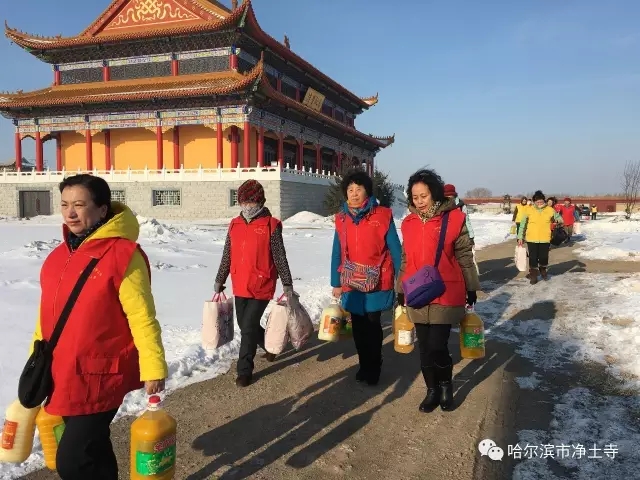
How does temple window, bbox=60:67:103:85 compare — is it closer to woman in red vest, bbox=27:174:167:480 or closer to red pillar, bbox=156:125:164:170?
red pillar, bbox=156:125:164:170

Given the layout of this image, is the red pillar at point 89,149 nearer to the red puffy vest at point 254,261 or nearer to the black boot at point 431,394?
the red puffy vest at point 254,261

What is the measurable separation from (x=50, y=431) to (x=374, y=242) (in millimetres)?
2451

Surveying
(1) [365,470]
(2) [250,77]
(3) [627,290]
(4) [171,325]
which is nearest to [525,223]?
(3) [627,290]

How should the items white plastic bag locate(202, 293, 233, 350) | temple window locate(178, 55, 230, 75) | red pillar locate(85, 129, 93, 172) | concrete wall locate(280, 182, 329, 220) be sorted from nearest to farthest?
white plastic bag locate(202, 293, 233, 350), concrete wall locate(280, 182, 329, 220), temple window locate(178, 55, 230, 75), red pillar locate(85, 129, 93, 172)

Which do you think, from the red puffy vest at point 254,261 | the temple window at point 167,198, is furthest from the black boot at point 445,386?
the temple window at point 167,198

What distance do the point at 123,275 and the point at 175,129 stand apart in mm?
25267

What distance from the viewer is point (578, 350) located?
180 inches

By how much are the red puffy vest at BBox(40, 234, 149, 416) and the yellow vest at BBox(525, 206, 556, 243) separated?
24.3ft

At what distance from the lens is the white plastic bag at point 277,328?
12.8ft

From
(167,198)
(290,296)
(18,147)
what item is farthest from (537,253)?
(18,147)

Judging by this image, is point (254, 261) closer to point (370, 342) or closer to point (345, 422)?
point (370, 342)

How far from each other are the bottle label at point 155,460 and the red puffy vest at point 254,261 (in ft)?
6.18

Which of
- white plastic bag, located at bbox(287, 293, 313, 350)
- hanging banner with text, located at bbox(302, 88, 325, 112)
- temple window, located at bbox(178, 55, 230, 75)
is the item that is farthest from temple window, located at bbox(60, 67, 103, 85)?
white plastic bag, located at bbox(287, 293, 313, 350)

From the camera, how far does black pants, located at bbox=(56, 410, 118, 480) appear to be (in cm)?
186
